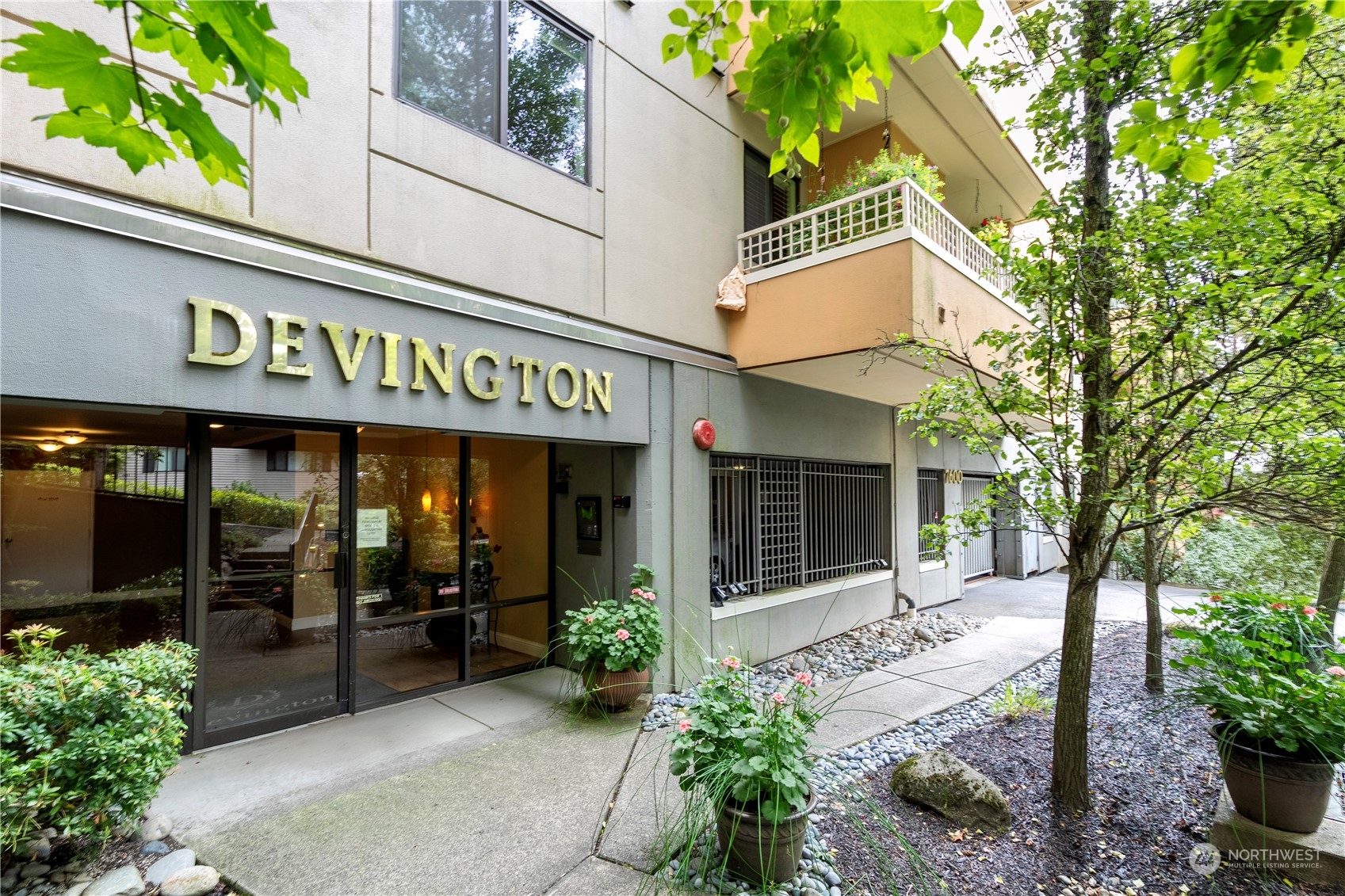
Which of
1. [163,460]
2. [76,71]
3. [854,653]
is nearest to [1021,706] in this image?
[854,653]

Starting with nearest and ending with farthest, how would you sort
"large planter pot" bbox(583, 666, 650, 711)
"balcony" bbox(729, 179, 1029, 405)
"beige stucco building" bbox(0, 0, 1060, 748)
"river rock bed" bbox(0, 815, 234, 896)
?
"river rock bed" bbox(0, 815, 234, 896) < "beige stucco building" bbox(0, 0, 1060, 748) < "large planter pot" bbox(583, 666, 650, 711) < "balcony" bbox(729, 179, 1029, 405)

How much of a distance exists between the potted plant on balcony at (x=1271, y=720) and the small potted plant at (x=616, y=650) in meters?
3.54

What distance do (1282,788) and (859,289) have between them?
4404 mm

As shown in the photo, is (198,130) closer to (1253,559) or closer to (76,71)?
(76,71)

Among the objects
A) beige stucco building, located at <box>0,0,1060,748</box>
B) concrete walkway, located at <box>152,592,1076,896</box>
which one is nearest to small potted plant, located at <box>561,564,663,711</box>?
concrete walkway, located at <box>152,592,1076,896</box>

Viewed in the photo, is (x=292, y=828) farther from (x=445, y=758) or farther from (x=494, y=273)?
(x=494, y=273)

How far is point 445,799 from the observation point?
144 inches

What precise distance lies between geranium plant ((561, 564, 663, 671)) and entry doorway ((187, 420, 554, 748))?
1.37 m

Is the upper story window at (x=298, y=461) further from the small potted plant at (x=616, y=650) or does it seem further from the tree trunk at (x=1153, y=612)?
the tree trunk at (x=1153, y=612)

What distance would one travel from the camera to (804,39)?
7.36 feet

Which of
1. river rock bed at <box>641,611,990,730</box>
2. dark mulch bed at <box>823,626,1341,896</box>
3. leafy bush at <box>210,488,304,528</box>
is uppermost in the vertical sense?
leafy bush at <box>210,488,304,528</box>

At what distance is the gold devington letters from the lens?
3471mm

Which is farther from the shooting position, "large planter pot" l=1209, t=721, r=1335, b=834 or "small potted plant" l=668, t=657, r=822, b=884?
"large planter pot" l=1209, t=721, r=1335, b=834

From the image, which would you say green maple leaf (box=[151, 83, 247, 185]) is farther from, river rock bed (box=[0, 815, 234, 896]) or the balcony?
the balcony
